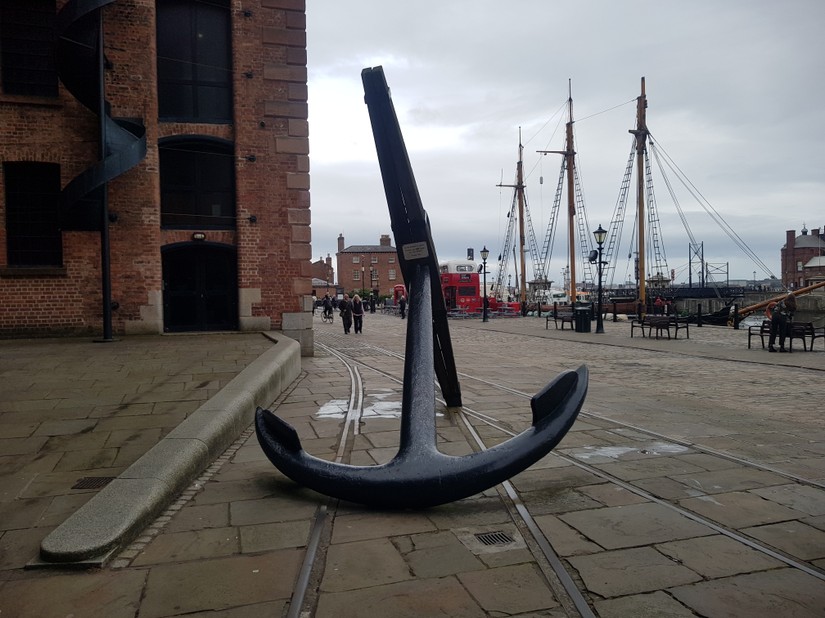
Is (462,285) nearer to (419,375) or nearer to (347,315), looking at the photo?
(347,315)

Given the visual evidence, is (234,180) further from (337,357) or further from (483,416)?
(483,416)

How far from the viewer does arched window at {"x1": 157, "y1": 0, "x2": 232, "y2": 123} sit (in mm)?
13305

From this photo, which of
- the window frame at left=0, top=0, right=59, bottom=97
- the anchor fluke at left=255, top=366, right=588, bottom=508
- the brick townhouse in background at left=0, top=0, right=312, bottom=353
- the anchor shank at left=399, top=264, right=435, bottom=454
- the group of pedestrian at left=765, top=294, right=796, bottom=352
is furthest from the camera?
the group of pedestrian at left=765, top=294, right=796, bottom=352

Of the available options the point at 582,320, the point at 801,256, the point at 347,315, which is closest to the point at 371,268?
the point at 801,256

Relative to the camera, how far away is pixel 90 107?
12.1 meters

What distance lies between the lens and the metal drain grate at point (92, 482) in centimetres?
397

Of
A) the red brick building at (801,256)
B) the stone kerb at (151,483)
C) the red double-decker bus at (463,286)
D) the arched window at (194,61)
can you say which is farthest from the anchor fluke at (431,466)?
the red brick building at (801,256)

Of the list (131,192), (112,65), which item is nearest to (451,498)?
(131,192)

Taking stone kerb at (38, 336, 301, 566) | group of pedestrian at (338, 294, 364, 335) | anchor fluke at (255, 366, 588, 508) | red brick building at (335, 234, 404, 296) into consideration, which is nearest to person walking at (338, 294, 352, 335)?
group of pedestrian at (338, 294, 364, 335)

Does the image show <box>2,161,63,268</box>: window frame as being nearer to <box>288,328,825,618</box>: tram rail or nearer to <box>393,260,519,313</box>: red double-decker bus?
<box>288,328,825,618</box>: tram rail

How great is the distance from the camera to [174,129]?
1307cm

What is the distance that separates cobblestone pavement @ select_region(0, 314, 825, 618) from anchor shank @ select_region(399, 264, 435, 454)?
47cm

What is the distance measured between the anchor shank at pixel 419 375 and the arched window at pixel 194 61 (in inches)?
418

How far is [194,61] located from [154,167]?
2753 mm
